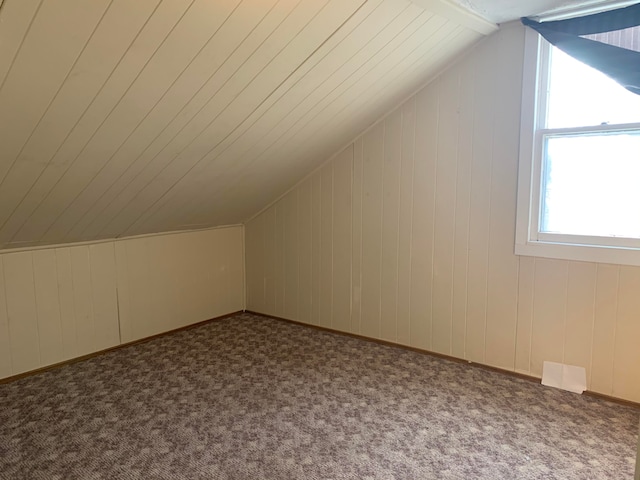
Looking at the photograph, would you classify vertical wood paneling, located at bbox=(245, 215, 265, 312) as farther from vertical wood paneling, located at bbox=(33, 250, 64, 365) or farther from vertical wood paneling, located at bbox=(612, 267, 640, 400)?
vertical wood paneling, located at bbox=(612, 267, 640, 400)

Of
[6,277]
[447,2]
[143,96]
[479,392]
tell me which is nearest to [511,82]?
[447,2]

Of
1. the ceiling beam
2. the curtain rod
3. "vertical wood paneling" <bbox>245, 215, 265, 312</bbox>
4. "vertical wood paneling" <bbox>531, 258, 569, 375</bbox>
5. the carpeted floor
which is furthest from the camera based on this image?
"vertical wood paneling" <bbox>245, 215, 265, 312</bbox>

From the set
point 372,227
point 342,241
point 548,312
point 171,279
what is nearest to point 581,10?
point 548,312

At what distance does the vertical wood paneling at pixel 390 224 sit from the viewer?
344 centimetres

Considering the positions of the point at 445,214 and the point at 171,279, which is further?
the point at 171,279

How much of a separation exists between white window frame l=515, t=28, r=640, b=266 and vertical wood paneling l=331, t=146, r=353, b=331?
49.8 inches

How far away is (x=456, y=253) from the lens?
3.24 metres

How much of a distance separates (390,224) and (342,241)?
1.51ft

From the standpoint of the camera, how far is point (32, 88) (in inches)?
70.7

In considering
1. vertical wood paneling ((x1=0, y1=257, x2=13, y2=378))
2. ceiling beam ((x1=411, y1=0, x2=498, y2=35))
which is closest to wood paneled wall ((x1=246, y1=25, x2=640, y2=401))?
ceiling beam ((x1=411, y1=0, x2=498, y2=35))

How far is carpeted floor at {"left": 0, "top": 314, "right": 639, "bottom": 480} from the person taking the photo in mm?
2115

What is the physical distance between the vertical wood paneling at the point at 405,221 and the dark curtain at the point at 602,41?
96cm

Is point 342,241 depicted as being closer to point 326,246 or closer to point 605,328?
point 326,246

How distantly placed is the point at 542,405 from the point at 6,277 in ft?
10.5
